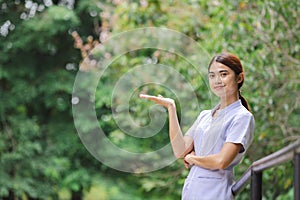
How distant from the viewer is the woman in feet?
5.91

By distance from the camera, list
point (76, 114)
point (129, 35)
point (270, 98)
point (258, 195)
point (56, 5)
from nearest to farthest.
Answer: point (258, 195) < point (76, 114) < point (270, 98) < point (129, 35) < point (56, 5)

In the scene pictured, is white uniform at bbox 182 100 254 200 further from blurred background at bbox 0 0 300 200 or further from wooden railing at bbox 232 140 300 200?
blurred background at bbox 0 0 300 200

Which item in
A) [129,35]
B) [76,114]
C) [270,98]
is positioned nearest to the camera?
[76,114]

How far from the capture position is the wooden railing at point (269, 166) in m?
1.33

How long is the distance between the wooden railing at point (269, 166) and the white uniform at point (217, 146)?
5 cm

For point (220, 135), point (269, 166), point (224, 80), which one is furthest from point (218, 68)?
point (269, 166)

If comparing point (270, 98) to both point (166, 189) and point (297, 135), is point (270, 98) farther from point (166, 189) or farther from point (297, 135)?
point (166, 189)

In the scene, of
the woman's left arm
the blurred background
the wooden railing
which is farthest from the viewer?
the blurred background

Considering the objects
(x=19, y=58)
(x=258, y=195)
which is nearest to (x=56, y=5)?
(x=19, y=58)

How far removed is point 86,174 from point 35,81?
1177 mm

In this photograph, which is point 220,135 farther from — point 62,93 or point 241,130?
point 62,93

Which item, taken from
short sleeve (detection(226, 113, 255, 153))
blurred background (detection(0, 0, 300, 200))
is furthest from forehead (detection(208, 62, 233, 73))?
blurred background (detection(0, 0, 300, 200))

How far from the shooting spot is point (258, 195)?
1.87 m

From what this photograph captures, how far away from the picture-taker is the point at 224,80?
1856 millimetres
